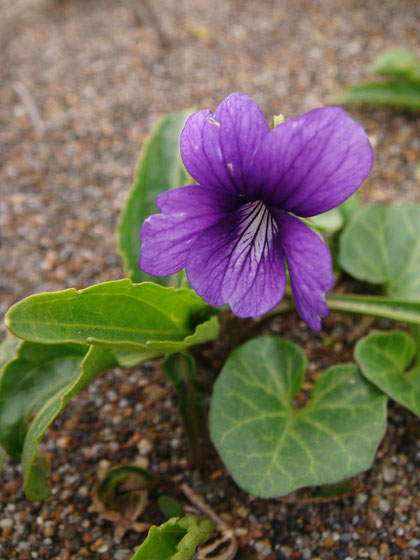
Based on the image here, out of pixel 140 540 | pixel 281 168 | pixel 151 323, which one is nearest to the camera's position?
pixel 281 168

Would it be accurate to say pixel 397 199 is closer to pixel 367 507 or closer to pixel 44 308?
pixel 367 507

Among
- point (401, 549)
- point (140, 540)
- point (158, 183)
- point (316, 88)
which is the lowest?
point (401, 549)

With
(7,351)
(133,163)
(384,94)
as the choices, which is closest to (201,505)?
(7,351)

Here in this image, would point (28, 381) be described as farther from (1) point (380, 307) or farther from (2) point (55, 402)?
(1) point (380, 307)

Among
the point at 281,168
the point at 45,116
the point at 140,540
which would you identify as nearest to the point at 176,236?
the point at 281,168

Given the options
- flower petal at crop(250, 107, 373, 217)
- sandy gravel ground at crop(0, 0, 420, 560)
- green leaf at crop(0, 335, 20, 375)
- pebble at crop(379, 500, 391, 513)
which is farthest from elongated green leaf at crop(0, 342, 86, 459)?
pebble at crop(379, 500, 391, 513)

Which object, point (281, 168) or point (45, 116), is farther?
point (45, 116)

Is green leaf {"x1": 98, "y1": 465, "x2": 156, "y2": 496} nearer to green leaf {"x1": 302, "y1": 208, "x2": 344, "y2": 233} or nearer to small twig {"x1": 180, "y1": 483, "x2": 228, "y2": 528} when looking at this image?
small twig {"x1": 180, "y1": 483, "x2": 228, "y2": 528}
